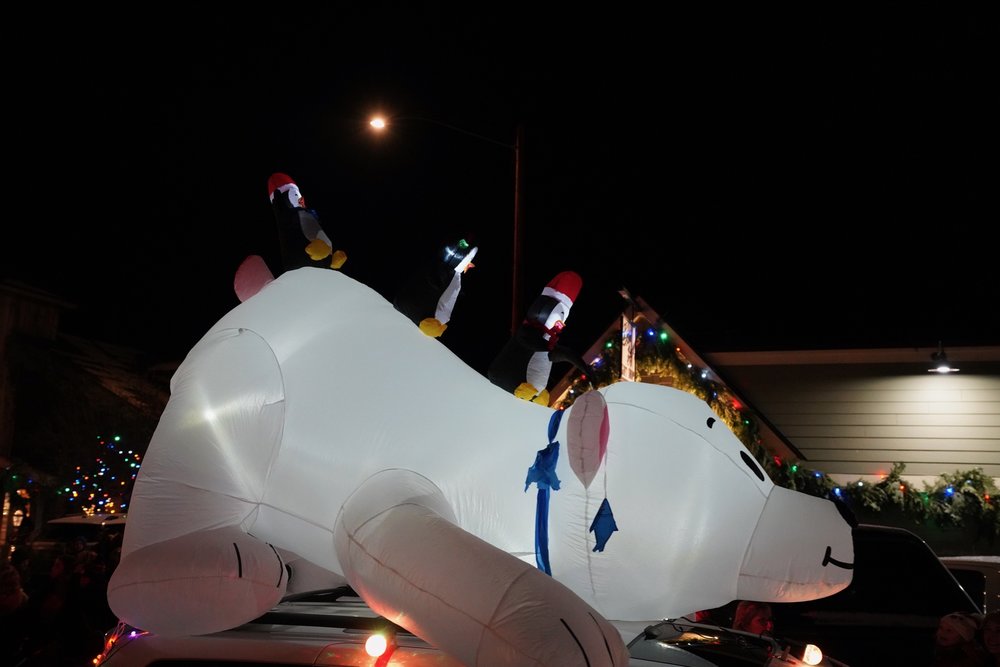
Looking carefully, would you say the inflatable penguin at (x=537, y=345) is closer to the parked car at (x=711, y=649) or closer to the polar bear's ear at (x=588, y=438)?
the polar bear's ear at (x=588, y=438)

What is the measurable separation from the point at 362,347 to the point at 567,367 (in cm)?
752

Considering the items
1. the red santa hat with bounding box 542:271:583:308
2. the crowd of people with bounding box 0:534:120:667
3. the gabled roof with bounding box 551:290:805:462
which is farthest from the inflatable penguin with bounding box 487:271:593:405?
the gabled roof with bounding box 551:290:805:462

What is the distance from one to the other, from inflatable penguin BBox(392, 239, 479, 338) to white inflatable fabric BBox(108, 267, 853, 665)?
13.3 inches

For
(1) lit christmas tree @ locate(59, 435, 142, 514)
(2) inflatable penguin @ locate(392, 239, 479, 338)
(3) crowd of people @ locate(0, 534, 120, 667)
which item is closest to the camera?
(2) inflatable penguin @ locate(392, 239, 479, 338)

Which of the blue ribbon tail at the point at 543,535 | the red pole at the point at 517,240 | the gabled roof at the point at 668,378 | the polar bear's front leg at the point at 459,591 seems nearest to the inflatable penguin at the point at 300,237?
the polar bear's front leg at the point at 459,591

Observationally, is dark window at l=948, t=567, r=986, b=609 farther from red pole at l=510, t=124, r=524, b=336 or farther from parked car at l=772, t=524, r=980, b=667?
red pole at l=510, t=124, r=524, b=336

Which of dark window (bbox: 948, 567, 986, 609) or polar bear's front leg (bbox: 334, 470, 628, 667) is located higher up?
dark window (bbox: 948, 567, 986, 609)

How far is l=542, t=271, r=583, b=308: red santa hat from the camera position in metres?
3.77

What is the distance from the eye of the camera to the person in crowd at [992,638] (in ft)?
15.1

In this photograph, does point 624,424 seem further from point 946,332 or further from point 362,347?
point 946,332

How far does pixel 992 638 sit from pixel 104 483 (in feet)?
67.7

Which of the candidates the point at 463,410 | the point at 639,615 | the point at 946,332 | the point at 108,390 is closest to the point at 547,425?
the point at 463,410

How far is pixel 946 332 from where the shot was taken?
11289mm

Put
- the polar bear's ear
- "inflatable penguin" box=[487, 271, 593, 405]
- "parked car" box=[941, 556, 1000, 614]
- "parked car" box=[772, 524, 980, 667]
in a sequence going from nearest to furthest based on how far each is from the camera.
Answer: the polar bear's ear < "inflatable penguin" box=[487, 271, 593, 405] < "parked car" box=[772, 524, 980, 667] < "parked car" box=[941, 556, 1000, 614]
